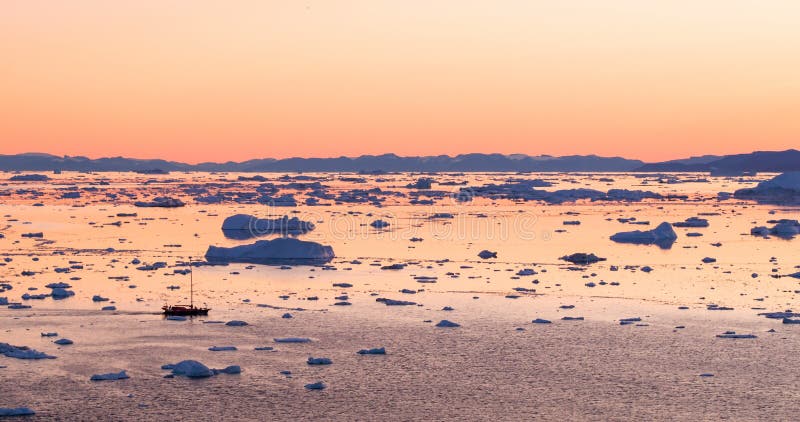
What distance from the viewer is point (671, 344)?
796 inches

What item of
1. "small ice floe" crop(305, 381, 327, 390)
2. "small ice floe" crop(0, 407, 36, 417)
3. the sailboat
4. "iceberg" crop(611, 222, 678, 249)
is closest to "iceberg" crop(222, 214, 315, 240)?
"iceberg" crop(611, 222, 678, 249)

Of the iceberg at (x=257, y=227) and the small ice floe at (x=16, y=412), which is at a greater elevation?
the iceberg at (x=257, y=227)

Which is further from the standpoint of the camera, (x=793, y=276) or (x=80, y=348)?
(x=793, y=276)

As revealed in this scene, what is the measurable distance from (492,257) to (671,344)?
14.6 m

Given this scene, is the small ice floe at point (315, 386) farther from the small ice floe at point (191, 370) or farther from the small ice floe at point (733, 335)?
the small ice floe at point (733, 335)

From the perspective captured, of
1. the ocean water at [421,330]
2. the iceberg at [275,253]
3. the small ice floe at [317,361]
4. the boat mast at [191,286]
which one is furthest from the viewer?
the iceberg at [275,253]

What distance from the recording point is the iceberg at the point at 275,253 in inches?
1331

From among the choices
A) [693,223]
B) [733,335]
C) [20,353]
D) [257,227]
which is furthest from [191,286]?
[693,223]

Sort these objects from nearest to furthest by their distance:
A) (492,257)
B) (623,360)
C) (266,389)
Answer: (266,389) → (623,360) → (492,257)

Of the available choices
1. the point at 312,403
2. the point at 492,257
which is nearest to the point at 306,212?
the point at 492,257

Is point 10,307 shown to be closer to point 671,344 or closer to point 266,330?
point 266,330

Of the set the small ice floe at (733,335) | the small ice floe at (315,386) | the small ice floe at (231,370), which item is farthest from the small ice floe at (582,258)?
the small ice floe at (315,386)

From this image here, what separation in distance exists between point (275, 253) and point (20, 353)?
1612cm

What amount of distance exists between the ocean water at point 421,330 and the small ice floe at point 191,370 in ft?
0.83
